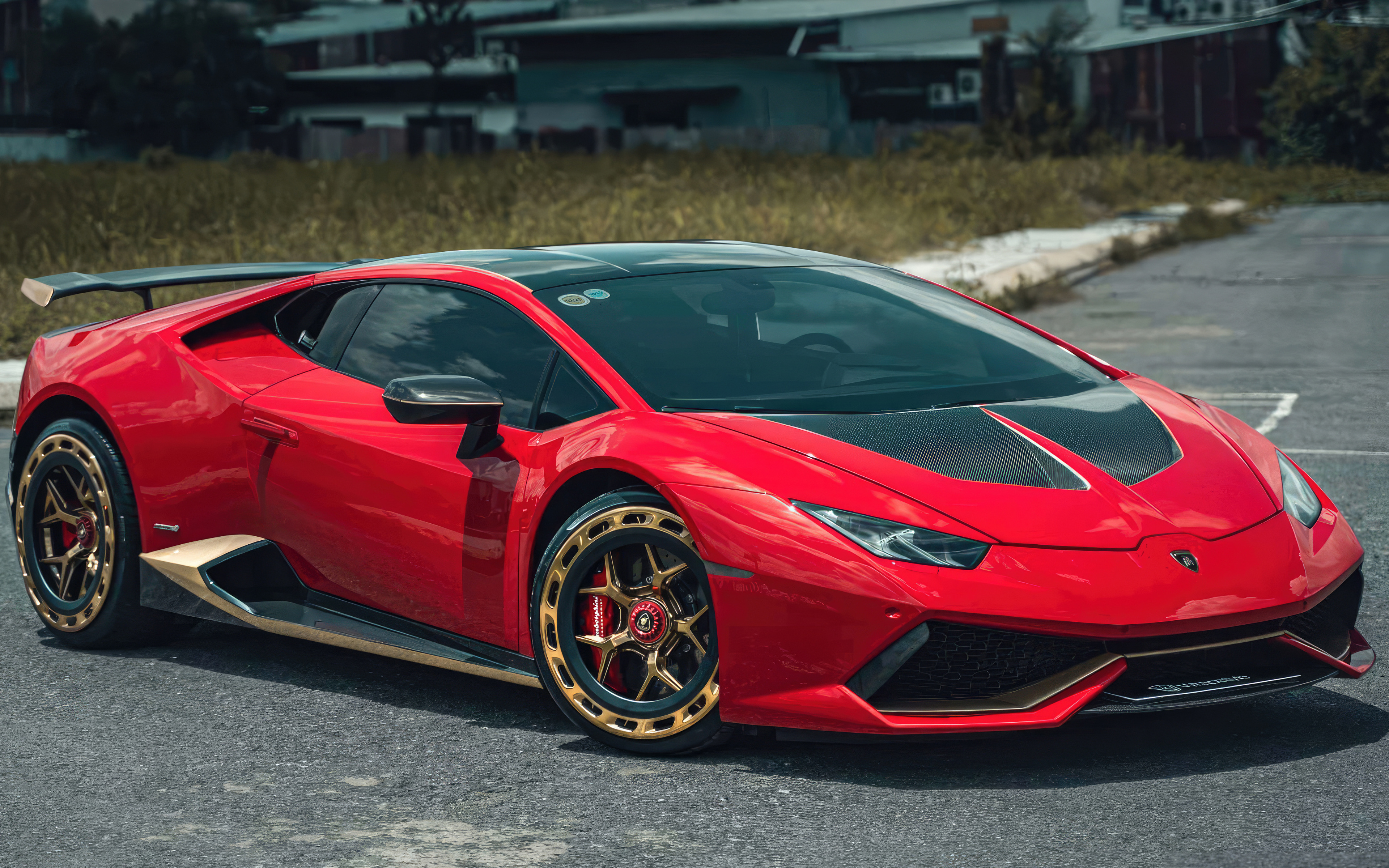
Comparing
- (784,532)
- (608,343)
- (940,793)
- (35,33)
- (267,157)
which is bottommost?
(940,793)

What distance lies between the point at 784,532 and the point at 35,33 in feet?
199

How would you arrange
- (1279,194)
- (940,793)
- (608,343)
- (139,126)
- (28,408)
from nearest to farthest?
(940,793) → (608,343) → (28,408) → (1279,194) → (139,126)

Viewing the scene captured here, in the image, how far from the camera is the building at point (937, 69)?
2133 inches

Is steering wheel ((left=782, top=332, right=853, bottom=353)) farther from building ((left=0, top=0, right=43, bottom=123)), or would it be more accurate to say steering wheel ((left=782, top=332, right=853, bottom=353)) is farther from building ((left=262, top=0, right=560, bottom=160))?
building ((left=0, top=0, right=43, bottom=123))

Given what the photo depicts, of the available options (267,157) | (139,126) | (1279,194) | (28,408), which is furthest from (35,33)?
(28,408)

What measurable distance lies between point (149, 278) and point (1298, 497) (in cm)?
390

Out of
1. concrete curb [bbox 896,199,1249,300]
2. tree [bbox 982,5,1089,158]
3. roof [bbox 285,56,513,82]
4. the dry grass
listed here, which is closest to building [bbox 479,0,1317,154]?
tree [bbox 982,5,1089,158]

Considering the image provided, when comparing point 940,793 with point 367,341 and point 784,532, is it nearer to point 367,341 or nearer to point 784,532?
point 784,532

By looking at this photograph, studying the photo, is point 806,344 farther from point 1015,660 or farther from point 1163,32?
point 1163,32

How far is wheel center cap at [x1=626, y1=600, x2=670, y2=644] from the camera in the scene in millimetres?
4129

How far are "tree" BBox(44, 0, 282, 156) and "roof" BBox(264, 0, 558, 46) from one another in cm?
338

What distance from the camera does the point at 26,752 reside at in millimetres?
4402

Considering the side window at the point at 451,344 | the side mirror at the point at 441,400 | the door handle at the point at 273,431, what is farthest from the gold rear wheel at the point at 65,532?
the side mirror at the point at 441,400

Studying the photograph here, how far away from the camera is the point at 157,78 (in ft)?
196
